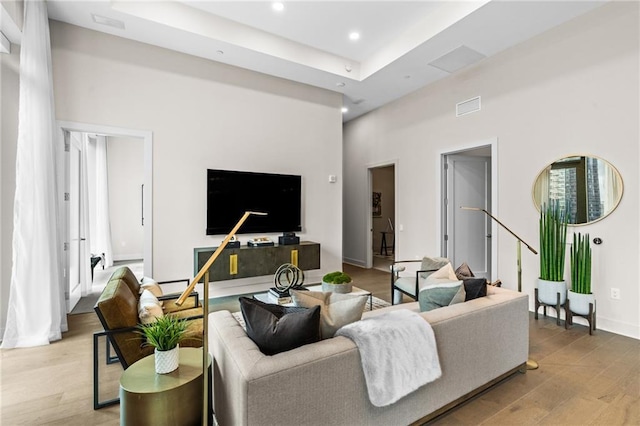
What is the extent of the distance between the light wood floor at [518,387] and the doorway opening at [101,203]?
134 centimetres

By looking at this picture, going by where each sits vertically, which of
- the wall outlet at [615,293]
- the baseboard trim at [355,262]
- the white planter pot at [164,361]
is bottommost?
the baseboard trim at [355,262]

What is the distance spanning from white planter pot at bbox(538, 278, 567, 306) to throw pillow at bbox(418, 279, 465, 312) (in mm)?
2099

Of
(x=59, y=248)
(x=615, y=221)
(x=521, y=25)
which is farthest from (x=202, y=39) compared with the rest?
(x=615, y=221)

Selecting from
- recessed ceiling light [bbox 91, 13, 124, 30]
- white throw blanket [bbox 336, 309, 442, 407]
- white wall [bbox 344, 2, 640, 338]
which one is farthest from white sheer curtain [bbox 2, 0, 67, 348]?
white wall [bbox 344, 2, 640, 338]

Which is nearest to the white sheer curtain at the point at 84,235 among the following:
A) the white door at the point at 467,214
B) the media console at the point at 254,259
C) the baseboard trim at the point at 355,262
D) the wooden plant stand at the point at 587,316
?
the media console at the point at 254,259

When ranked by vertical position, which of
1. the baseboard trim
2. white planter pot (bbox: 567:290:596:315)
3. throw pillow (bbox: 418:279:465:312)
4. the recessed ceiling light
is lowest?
the baseboard trim

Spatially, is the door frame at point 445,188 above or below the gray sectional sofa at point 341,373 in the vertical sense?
above

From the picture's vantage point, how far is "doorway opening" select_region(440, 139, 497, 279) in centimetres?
538

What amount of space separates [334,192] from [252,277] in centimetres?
206

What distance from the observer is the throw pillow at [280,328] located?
5.03ft

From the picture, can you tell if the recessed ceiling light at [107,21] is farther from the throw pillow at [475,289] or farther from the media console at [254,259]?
the throw pillow at [475,289]

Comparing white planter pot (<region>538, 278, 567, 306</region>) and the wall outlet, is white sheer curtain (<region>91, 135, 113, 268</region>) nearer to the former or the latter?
white planter pot (<region>538, 278, 567, 306</region>)

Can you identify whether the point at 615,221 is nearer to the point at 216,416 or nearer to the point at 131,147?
the point at 216,416

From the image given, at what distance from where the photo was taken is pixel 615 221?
3355mm
